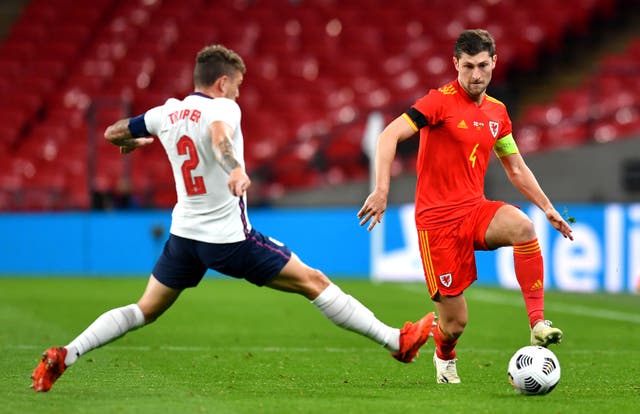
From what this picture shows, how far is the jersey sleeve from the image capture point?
22.9 feet

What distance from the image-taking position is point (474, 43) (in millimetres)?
6988

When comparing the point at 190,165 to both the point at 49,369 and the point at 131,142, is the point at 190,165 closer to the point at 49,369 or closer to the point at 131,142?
the point at 131,142

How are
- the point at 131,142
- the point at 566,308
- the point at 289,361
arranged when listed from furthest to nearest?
1. the point at 566,308
2. the point at 289,361
3. the point at 131,142

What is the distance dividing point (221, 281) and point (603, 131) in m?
6.79

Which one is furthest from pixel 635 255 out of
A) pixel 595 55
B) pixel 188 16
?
pixel 188 16

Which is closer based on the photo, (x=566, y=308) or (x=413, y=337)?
(x=413, y=337)

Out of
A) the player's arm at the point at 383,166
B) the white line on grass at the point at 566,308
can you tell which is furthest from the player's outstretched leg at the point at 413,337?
the white line on grass at the point at 566,308

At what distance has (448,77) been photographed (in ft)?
73.8

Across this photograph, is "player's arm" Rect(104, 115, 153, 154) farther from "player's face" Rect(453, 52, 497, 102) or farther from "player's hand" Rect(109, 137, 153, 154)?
"player's face" Rect(453, 52, 497, 102)

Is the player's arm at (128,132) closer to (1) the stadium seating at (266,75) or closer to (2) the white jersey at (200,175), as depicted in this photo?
(2) the white jersey at (200,175)

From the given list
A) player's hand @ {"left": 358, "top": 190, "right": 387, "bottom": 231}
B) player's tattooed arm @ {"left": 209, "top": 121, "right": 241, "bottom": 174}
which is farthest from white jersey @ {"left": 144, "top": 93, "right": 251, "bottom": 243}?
player's hand @ {"left": 358, "top": 190, "right": 387, "bottom": 231}

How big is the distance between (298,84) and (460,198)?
16.5 metres

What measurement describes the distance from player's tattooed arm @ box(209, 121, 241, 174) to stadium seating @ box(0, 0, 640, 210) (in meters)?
13.8

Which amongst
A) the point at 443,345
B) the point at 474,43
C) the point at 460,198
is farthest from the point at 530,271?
the point at 474,43
